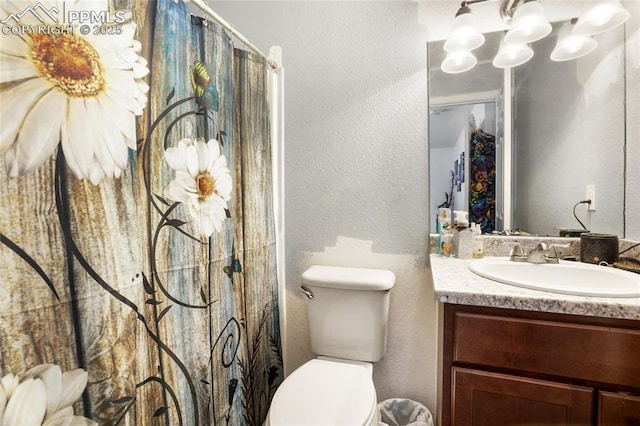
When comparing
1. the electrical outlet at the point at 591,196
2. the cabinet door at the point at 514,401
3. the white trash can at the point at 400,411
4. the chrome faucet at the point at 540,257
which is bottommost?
the white trash can at the point at 400,411

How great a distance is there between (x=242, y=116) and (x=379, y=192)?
0.73 meters

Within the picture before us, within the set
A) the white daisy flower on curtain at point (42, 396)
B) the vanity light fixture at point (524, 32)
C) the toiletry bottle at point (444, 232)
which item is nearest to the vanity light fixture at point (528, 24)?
the vanity light fixture at point (524, 32)

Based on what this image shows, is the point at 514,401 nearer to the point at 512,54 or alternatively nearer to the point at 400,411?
the point at 400,411

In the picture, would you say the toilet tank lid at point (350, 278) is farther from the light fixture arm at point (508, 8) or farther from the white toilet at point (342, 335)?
the light fixture arm at point (508, 8)

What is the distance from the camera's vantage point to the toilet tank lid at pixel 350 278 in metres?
1.24

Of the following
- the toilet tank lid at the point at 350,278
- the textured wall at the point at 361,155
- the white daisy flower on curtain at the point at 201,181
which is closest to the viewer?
the white daisy flower on curtain at the point at 201,181

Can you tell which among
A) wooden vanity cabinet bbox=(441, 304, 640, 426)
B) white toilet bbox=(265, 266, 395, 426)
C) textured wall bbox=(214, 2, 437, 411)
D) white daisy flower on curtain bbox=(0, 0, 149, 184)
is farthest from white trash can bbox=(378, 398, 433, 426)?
white daisy flower on curtain bbox=(0, 0, 149, 184)

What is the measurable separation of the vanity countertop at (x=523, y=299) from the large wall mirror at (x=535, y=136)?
0.55m

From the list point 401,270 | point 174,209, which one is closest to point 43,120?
point 174,209

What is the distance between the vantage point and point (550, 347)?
2.52 ft

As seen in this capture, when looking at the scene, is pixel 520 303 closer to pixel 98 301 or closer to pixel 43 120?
pixel 98 301

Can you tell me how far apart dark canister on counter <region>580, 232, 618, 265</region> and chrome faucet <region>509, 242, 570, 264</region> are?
0.10m

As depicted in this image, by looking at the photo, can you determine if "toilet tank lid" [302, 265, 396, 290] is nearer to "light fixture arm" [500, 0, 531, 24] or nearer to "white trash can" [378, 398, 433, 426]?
"white trash can" [378, 398, 433, 426]

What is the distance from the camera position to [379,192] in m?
1.43
